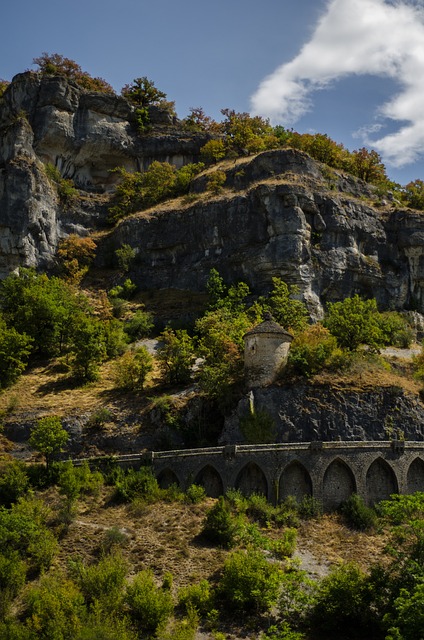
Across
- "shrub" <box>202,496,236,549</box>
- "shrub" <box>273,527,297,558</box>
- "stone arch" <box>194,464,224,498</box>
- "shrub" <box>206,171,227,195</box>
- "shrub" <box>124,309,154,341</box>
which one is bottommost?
"shrub" <box>273,527,297,558</box>

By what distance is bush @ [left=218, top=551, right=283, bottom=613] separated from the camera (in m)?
31.8

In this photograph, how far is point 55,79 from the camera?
80.1 metres

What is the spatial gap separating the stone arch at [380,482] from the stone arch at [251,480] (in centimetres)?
561

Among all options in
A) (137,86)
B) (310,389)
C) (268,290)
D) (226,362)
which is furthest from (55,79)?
(310,389)

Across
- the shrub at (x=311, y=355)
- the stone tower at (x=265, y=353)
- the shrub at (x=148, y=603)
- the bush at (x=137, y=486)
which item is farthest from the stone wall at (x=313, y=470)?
the shrub at (x=148, y=603)

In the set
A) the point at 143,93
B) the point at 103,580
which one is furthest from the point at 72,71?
the point at 103,580

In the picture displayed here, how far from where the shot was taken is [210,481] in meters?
40.8

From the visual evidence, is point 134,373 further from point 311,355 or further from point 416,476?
point 416,476

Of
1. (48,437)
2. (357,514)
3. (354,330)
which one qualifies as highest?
(354,330)

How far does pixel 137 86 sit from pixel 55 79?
1339 cm

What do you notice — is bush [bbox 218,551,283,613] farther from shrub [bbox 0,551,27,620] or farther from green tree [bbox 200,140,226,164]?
green tree [bbox 200,140,226,164]

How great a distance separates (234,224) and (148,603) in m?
40.8

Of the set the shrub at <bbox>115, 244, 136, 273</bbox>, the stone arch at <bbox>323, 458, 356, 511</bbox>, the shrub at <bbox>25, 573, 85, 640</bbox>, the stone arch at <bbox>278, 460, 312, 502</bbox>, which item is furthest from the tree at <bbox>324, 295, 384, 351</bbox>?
the shrub at <bbox>25, 573, 85, 640</bbox>

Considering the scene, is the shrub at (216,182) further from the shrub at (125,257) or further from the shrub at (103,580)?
the shrub at (103,580)
